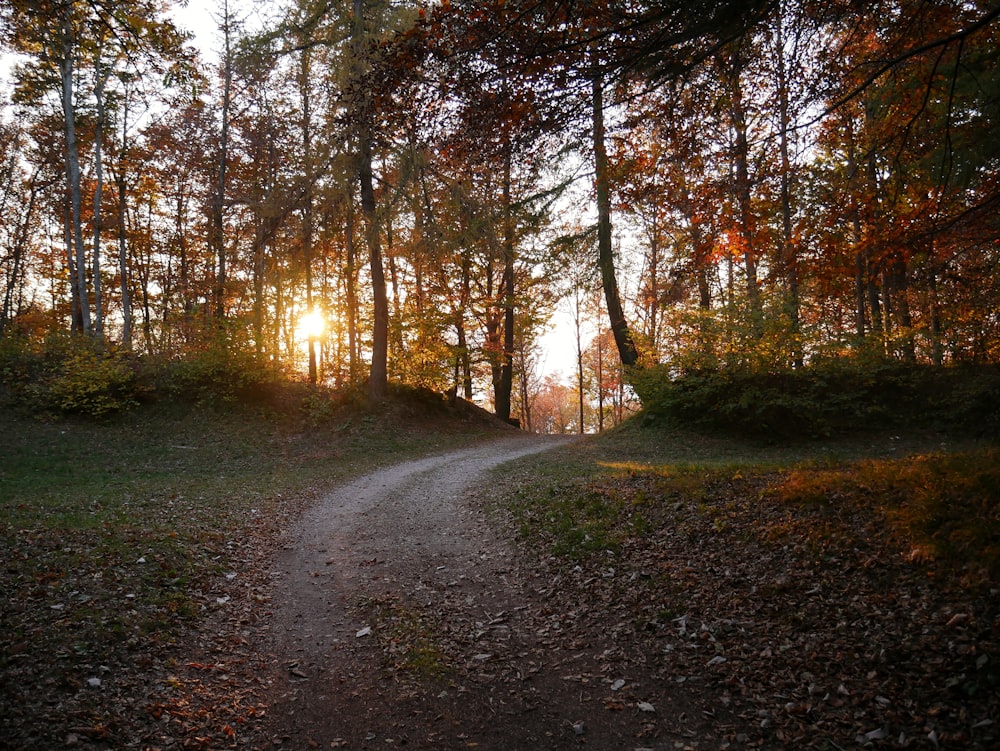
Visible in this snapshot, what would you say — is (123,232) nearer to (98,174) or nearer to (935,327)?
(98,174)

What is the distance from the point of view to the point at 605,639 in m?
4.66

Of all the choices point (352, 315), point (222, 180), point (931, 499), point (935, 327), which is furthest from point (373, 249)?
point (935, 327)

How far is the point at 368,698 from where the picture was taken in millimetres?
4074

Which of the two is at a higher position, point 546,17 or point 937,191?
point 546,17

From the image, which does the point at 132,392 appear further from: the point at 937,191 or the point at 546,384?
the point at 546,384

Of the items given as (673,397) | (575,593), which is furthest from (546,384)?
(575,593)

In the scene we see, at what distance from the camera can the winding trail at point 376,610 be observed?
12.4 feet

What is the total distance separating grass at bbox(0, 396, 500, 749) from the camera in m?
3.88

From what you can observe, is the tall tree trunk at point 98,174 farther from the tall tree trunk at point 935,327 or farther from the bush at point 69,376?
the tall tree trunk at point 935,327

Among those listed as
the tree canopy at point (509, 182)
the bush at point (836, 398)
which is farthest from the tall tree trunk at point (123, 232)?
the bush at point (836, 398)

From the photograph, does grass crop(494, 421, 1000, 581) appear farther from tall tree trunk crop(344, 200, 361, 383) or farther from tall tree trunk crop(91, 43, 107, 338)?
tall tree trunk crop(91, 43, 107, 338)

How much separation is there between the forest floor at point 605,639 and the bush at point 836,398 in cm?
727

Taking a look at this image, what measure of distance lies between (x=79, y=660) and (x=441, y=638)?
8.97 ft

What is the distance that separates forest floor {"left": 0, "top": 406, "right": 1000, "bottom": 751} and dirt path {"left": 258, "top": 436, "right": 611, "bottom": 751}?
0.9 inches
